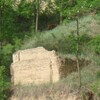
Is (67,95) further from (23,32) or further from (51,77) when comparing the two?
(23,32)

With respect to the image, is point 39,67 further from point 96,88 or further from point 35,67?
A: point 96,88

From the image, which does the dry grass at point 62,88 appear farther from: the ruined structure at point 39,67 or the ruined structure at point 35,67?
the ruined structure at point 35,67

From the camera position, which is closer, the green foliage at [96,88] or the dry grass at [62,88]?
the green foliage at [96,88]

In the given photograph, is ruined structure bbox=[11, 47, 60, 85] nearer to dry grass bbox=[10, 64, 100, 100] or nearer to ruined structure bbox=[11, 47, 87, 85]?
ruined structure bbox=[11, 47, 87, 85]

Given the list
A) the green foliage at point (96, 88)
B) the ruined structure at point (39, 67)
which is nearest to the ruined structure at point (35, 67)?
the ruined structure at point (39, 67)

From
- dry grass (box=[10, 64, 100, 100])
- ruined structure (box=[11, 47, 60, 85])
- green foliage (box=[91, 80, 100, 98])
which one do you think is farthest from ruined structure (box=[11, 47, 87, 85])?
green foliage (box=[91, 80, 100, 98])

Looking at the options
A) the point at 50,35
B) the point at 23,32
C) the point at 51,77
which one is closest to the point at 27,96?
the point at 51,77

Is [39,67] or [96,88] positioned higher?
[39,67]

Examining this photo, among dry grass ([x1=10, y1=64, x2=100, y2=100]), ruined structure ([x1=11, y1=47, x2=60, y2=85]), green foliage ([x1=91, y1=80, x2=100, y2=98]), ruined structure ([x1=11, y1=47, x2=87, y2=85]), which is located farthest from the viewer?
ruined structure ([x1=11, y1=47, x2=60, y2=85])

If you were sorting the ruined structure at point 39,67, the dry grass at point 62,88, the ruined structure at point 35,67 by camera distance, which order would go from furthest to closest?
the ruined structure at point 35,67
the ruined structure at point 39,67
the dry grass at point 62,88

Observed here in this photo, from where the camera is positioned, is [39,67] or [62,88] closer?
[62,88]

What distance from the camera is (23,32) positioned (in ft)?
100

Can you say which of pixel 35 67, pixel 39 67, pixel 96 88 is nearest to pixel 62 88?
pixel 96 88

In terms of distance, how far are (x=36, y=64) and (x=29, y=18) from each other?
1016cm
